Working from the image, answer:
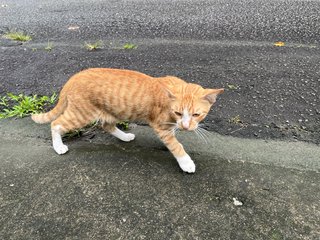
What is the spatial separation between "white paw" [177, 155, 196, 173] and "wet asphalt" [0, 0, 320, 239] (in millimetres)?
54

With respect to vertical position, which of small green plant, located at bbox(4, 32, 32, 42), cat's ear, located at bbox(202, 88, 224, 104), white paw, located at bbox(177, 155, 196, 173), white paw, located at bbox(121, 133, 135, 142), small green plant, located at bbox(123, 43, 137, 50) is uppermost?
cat's ear, located at bbox(202, 88, 224, 104)

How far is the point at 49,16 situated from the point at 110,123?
14.1 ft

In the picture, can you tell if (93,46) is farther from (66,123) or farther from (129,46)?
(66,123)

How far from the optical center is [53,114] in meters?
2.89

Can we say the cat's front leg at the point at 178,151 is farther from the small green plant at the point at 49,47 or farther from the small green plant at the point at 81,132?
the small green plant at the point at 49,47

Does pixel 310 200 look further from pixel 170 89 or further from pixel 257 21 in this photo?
pixel 257 21

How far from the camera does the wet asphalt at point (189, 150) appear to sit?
204 cm

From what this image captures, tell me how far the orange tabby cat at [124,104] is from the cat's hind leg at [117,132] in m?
0.05

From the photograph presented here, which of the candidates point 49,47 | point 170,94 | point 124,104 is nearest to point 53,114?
point 124,104

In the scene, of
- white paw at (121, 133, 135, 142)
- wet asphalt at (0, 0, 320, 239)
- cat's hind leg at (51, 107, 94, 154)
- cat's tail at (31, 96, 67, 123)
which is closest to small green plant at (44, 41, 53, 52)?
wet asphalt at (0, 0, 320, 239)

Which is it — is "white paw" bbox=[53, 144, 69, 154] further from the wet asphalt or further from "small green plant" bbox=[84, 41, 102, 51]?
"small green plant" bbox=[84, 41, 102, 51]

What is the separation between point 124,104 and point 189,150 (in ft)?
2.37

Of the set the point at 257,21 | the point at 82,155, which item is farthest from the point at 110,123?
the point at 257,21

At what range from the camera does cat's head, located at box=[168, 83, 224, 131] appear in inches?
92.2
